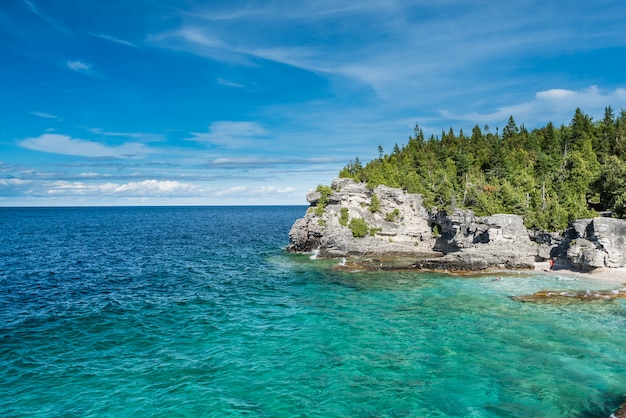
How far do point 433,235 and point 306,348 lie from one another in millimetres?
49547

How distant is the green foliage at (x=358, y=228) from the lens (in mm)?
70562

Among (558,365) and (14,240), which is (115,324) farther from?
(14,240)

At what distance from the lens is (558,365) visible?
25266mm

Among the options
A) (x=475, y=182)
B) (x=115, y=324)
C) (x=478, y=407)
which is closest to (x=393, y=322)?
(x=478, y=407)

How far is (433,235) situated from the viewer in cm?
7219

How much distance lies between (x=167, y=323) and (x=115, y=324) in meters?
4.41

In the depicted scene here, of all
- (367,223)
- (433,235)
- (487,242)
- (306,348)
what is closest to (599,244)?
(487,242)

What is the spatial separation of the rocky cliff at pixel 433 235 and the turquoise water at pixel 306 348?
18.0ft

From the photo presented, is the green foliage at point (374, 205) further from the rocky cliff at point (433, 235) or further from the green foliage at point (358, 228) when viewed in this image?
the green foliage at point (358, 228)

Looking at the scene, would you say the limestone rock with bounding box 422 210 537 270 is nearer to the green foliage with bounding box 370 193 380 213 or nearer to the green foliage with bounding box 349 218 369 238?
the green foliage with bounding box 370 193 380 213

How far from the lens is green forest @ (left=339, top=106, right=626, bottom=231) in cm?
A: 6234

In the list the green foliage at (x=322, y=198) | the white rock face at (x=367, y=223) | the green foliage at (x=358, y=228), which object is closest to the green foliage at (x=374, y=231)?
the white rock face at (x=367, y=223)

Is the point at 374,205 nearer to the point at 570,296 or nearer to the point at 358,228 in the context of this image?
the point at 358,228

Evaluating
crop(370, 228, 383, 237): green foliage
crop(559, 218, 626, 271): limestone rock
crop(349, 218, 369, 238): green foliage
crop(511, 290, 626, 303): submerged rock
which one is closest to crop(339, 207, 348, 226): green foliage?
crop(349, 218, 369, 238): green foliage
